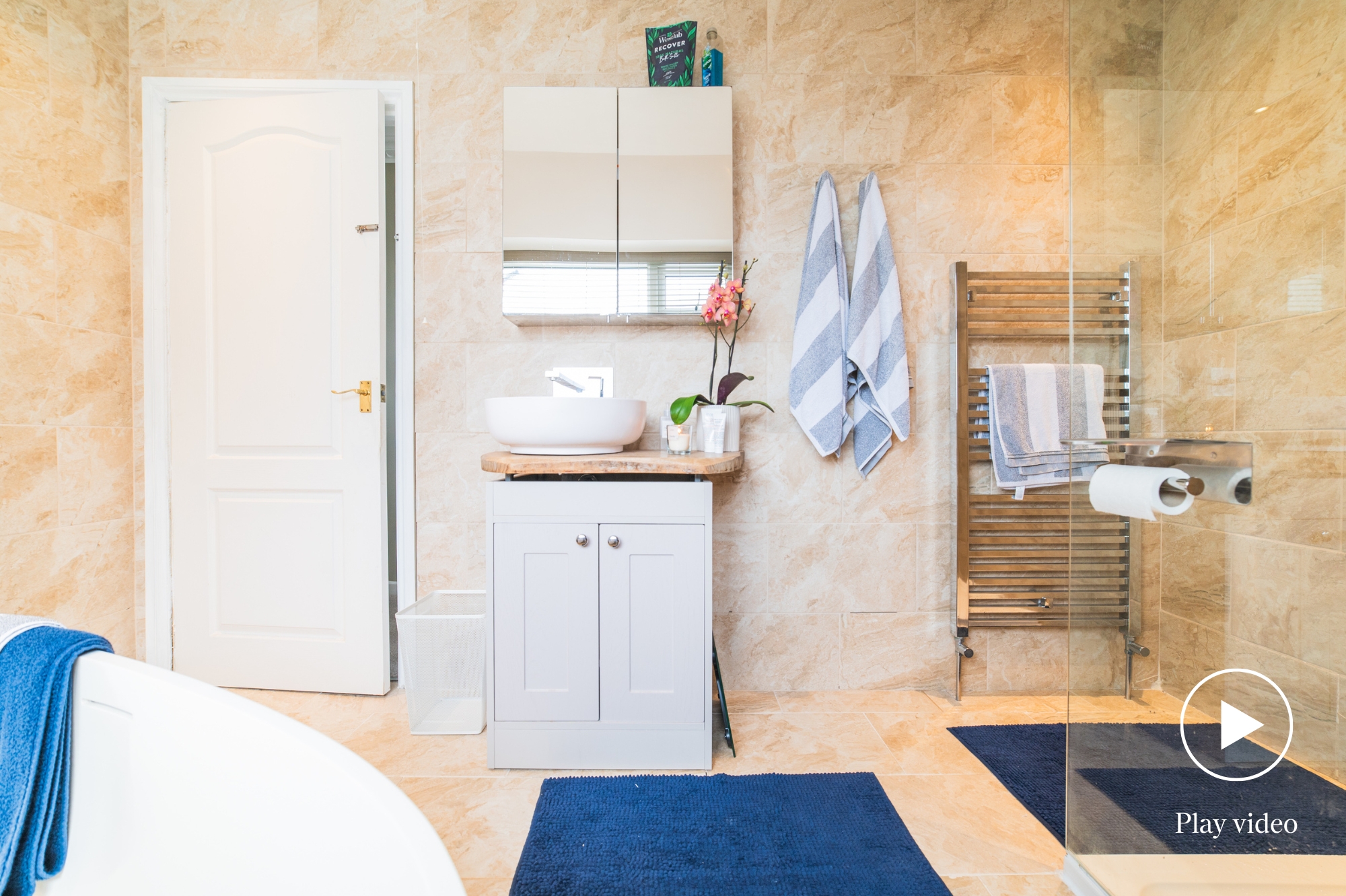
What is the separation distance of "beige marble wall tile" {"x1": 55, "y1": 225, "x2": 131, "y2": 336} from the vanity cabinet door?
1.57 meters

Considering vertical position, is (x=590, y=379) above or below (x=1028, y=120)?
below

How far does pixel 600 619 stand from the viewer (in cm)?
162

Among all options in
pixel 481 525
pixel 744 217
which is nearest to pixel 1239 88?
pixel 744 217

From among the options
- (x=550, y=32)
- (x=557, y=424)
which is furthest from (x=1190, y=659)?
(x=550, y=32)

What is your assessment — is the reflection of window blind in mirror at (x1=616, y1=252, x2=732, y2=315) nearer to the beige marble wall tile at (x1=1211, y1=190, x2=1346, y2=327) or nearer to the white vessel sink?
the white vessel sink

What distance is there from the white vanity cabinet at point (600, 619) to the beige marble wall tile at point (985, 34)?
172cm

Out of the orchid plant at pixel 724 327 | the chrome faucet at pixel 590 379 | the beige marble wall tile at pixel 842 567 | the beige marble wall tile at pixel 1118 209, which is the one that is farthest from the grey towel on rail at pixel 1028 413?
the chrome faucet at pixel 590 379

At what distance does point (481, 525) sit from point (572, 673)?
0.74 metres

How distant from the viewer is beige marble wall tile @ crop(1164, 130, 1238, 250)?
0.93 m

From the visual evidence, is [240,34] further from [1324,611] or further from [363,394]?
[1324,611]

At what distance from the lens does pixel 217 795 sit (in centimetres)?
75

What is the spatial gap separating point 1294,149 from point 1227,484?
0.47m

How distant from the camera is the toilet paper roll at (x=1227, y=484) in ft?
3.05

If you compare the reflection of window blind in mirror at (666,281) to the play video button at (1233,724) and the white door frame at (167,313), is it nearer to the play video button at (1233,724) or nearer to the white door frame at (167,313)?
the white door frame at (167,313)
